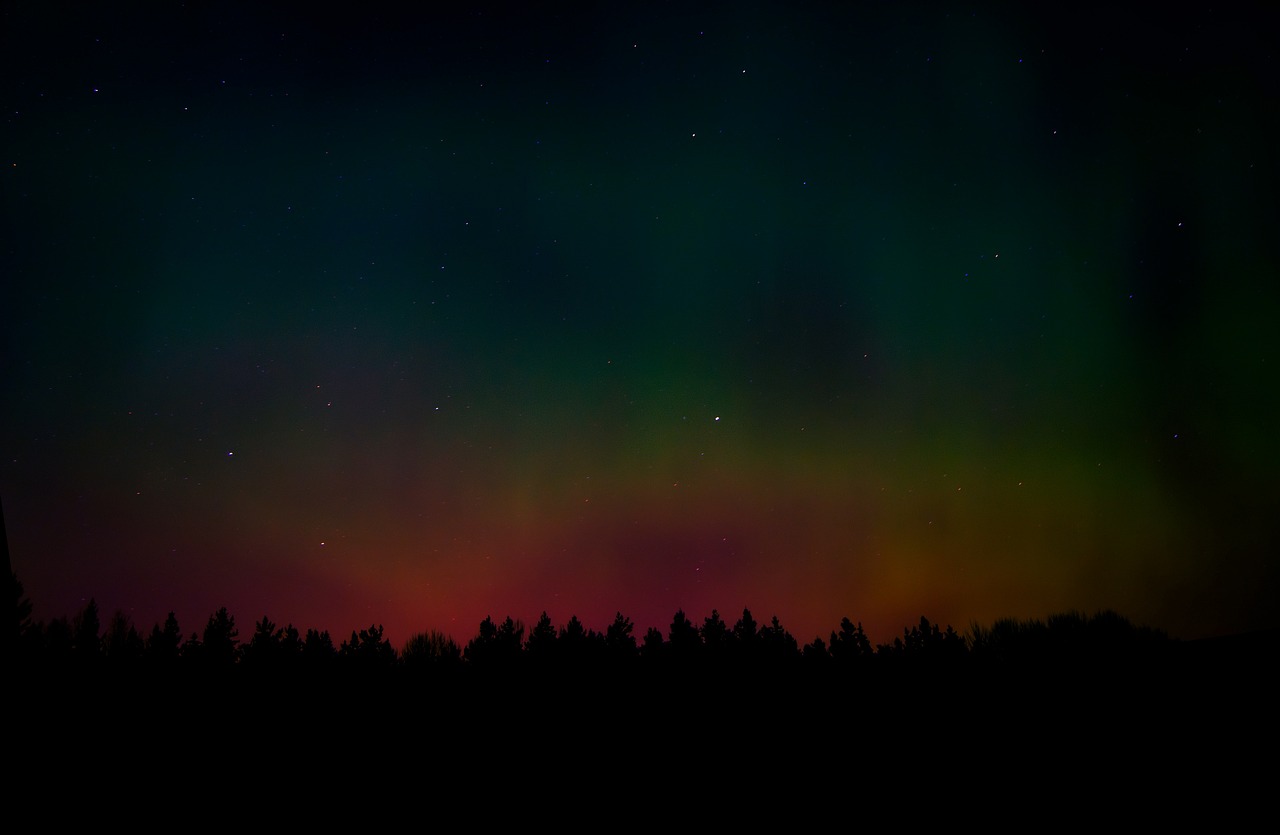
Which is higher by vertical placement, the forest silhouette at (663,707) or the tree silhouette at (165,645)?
the tree silhouette at (165,645)

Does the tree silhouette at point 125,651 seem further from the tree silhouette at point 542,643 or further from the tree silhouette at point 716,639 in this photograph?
the tree silhouette at point 716,639

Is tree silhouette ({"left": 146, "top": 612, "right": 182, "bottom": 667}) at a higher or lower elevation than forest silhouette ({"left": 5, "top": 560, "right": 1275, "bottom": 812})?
higher

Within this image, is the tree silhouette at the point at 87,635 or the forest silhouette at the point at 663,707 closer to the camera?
the forest silhouette at the point at 663,707

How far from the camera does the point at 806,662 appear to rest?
22.2m

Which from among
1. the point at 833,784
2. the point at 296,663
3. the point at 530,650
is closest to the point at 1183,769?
the point at 833,784

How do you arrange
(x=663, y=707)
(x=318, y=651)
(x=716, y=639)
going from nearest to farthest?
(x=663, y=707), (x=318, y=651), (x=716, y=639)

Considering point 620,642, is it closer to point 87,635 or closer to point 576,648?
point 576,648

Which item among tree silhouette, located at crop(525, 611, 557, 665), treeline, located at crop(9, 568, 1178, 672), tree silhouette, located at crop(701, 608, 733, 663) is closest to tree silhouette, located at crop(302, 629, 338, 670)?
treeline, located at crop(9, 568, 1178, 672)

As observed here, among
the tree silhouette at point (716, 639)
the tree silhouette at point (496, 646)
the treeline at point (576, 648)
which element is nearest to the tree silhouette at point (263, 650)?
the treeline at point (576, 648)

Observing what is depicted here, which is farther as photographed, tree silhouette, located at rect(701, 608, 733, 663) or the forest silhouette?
tree silhouette, located at rect(701, 608, 733, 663)

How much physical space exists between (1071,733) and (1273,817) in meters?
3.78

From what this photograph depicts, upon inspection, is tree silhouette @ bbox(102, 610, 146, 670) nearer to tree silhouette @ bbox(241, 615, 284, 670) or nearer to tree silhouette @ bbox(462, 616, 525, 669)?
tree silhouette @ bbox(241, 615, 284, 670)

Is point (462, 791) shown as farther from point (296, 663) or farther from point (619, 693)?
point (296, 663)

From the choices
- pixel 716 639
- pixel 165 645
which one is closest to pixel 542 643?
pixel 716 639
